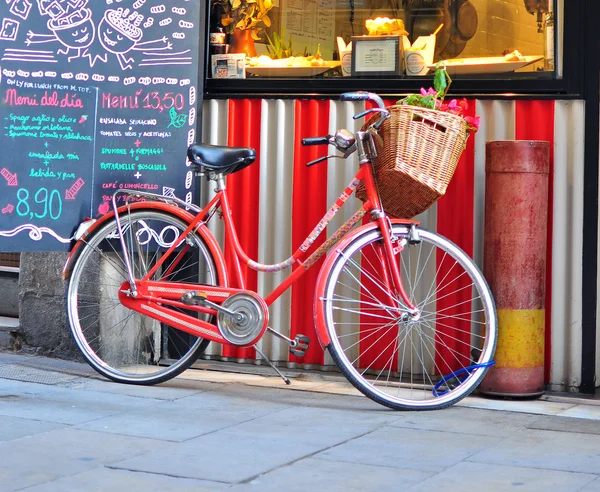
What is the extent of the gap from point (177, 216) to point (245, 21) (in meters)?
1.46

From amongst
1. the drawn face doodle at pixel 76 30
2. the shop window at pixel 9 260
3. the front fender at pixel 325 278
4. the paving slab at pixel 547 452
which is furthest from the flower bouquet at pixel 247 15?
the paving slab at pixel 547 452

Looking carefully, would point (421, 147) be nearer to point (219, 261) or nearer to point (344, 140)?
point (344, 140)

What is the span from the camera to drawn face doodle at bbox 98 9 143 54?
5.81 m

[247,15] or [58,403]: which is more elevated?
[247,15]

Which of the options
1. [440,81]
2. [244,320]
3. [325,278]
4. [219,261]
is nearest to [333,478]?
[325,278]

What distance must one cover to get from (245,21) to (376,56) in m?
0.87

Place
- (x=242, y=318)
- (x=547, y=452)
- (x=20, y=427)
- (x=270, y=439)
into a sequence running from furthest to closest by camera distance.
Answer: (x=242, y=318) < (x=20, y=427) < (x=270, y=439) < (x=547, y=452)

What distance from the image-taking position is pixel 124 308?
244 inches

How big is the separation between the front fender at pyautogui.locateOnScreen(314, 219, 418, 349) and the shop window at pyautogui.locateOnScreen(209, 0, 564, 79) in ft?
3.87

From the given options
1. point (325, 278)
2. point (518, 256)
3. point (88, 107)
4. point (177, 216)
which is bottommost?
point (325, 278)

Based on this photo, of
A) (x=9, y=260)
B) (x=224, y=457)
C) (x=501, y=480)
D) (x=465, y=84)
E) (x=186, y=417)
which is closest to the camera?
(x=501, y=480)

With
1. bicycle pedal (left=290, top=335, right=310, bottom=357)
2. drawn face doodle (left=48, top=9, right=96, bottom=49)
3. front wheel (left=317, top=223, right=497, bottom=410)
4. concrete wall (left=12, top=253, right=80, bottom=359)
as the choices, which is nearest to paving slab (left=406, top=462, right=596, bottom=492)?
front wheel (left=317, top=223, right=497, bottom=410)

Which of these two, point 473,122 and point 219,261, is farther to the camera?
point 219,261

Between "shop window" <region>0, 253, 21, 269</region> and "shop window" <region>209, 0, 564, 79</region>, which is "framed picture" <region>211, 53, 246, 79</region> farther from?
"shop window" <region>0, 253, 21, 269</region>
